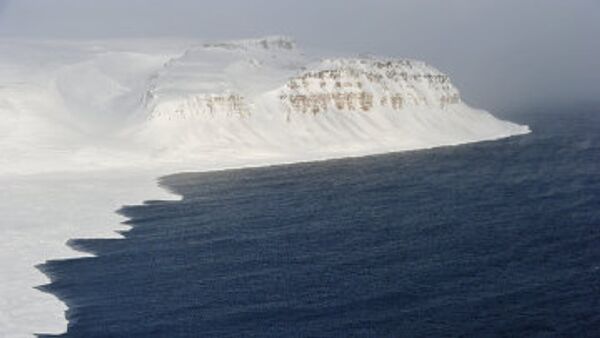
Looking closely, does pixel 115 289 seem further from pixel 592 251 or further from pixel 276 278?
pixel 592 251

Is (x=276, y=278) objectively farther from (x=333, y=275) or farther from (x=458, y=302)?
(x=458, y=302)

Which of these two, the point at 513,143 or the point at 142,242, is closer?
the point at 142,242

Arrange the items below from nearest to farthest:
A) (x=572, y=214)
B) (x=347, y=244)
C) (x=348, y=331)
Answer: (x=348, y=331) → (x=347, y=244) → (x=572, y=214)

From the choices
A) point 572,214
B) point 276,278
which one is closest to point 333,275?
point 276,278

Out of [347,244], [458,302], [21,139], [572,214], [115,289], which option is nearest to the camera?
[458,302]

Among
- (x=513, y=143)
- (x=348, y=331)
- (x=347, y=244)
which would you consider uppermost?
(x=513, y=143)

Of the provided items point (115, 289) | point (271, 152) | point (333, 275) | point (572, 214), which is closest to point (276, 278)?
point (333, 275)

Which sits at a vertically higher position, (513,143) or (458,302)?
(513,143)
